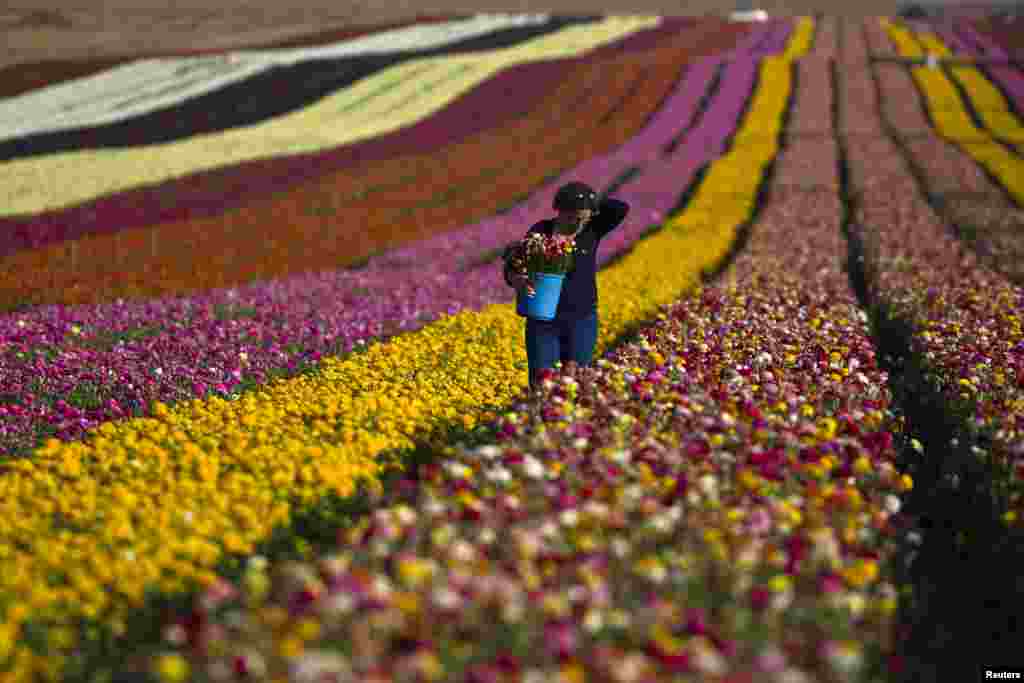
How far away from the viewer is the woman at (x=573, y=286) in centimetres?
809

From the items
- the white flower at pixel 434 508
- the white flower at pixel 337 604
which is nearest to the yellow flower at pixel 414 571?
the white flower at pixel 337 604

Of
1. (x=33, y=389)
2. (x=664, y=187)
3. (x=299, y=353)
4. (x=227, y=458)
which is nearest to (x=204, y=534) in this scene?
(x=227, y=458)

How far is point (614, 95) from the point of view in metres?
48.9

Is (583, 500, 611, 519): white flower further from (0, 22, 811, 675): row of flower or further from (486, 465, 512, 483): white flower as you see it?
(0, 22, 811, 675): row of flower

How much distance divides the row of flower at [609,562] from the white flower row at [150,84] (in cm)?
3332

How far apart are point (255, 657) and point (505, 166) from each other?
30.2m

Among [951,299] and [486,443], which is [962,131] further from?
[486,443]

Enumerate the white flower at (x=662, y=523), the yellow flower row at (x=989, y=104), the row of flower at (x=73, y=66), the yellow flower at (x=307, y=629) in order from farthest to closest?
the row of flower at (x=73, y=66), the yellow flower row at (x=989, y=104), the white flower at (x=662, y=523), the yellow flower at (x=307, y=629)

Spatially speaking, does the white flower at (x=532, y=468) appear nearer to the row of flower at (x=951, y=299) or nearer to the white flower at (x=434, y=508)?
the white flower at (x=434, y=508)

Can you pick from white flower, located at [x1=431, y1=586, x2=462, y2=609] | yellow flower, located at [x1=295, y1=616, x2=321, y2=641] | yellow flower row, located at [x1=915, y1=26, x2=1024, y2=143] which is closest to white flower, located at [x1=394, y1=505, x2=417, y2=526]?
white flower, located at [x1=431, y1=586, x2=462, y2=609]

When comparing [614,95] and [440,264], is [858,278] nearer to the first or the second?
[440,264]

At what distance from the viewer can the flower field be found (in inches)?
159

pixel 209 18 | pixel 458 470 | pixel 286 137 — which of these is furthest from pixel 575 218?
pixel 209 18

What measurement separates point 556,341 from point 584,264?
64cm
